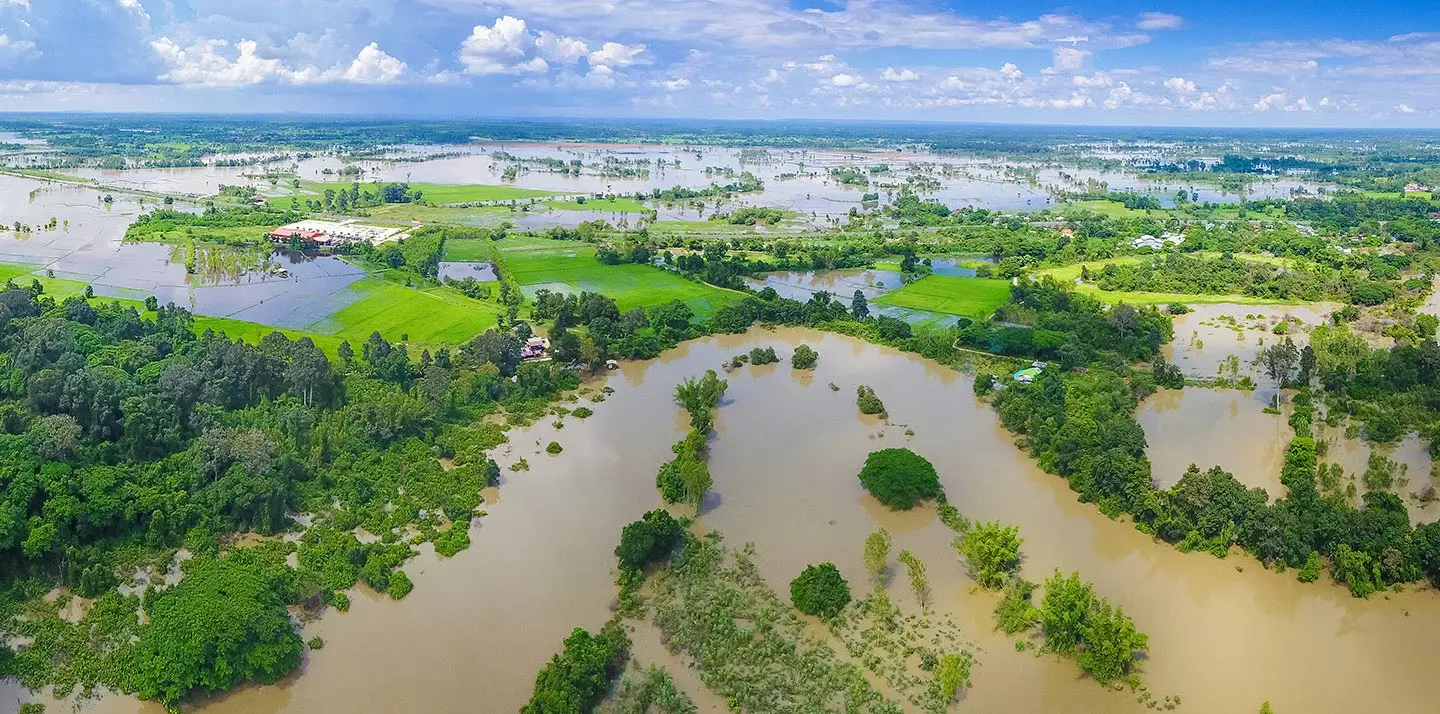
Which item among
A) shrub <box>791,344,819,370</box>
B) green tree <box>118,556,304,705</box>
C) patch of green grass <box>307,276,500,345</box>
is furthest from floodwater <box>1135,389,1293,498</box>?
patch of green grass <box>307,276,500,345</box>

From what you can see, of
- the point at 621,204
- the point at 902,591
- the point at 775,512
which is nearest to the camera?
the point at 902,591

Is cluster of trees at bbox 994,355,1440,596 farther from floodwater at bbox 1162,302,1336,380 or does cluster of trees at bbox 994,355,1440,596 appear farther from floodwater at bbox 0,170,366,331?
floodwater at bbox 0,170,366,331

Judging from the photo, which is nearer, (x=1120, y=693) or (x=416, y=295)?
(x=1120, y=693)

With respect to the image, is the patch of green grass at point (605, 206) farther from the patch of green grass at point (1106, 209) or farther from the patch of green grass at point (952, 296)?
the patch of green grass at point (1106, 209)

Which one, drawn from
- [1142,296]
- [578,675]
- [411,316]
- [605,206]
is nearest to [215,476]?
[578,675]

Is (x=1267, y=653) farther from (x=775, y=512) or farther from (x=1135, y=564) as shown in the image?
(x=775, y=512)

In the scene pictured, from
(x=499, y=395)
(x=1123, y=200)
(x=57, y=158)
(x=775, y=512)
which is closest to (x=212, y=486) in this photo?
(x=499, y=395)

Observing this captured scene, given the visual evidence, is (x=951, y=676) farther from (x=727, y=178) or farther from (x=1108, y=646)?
(x=727, y=178)

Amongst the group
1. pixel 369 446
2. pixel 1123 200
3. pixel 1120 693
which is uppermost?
pixel 1123 200
